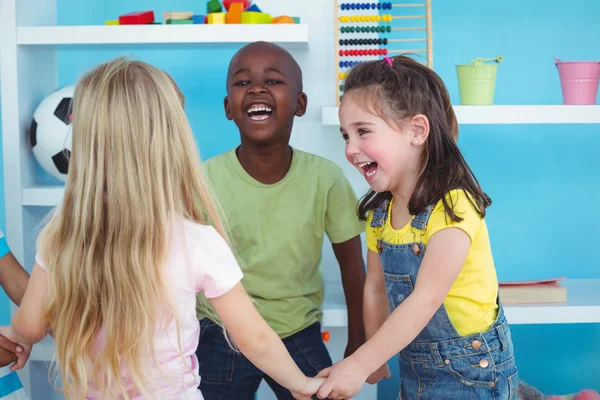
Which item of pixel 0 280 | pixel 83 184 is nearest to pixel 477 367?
pixel 83 184

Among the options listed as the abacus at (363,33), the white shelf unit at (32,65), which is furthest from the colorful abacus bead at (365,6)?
the white shelf unit at (32,65)

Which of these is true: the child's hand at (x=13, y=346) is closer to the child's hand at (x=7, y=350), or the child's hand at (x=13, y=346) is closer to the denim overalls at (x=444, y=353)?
the child's hand at (x=7, y=350)

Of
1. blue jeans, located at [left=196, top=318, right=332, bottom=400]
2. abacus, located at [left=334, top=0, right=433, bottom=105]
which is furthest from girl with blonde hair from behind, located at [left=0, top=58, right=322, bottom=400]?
abacus, located at [left=334, top=0, right=433, bottom=105]

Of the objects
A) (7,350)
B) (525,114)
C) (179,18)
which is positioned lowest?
(7,350)

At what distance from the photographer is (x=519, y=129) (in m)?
2.19

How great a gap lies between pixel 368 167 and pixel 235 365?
1.83ft

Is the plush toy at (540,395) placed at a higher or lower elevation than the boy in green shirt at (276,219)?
lower

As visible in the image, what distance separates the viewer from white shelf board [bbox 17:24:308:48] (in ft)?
5.80

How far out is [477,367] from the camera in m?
1.33

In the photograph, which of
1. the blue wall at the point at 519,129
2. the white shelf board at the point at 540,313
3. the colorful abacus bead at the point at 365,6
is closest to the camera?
the white shelf board at the point at 540,313

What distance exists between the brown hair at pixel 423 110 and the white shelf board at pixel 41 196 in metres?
0.87

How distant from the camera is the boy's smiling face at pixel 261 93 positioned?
162 cm

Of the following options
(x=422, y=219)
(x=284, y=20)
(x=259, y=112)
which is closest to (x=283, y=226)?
(x=259, y=112)

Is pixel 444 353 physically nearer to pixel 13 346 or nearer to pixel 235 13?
pixel 13 346
